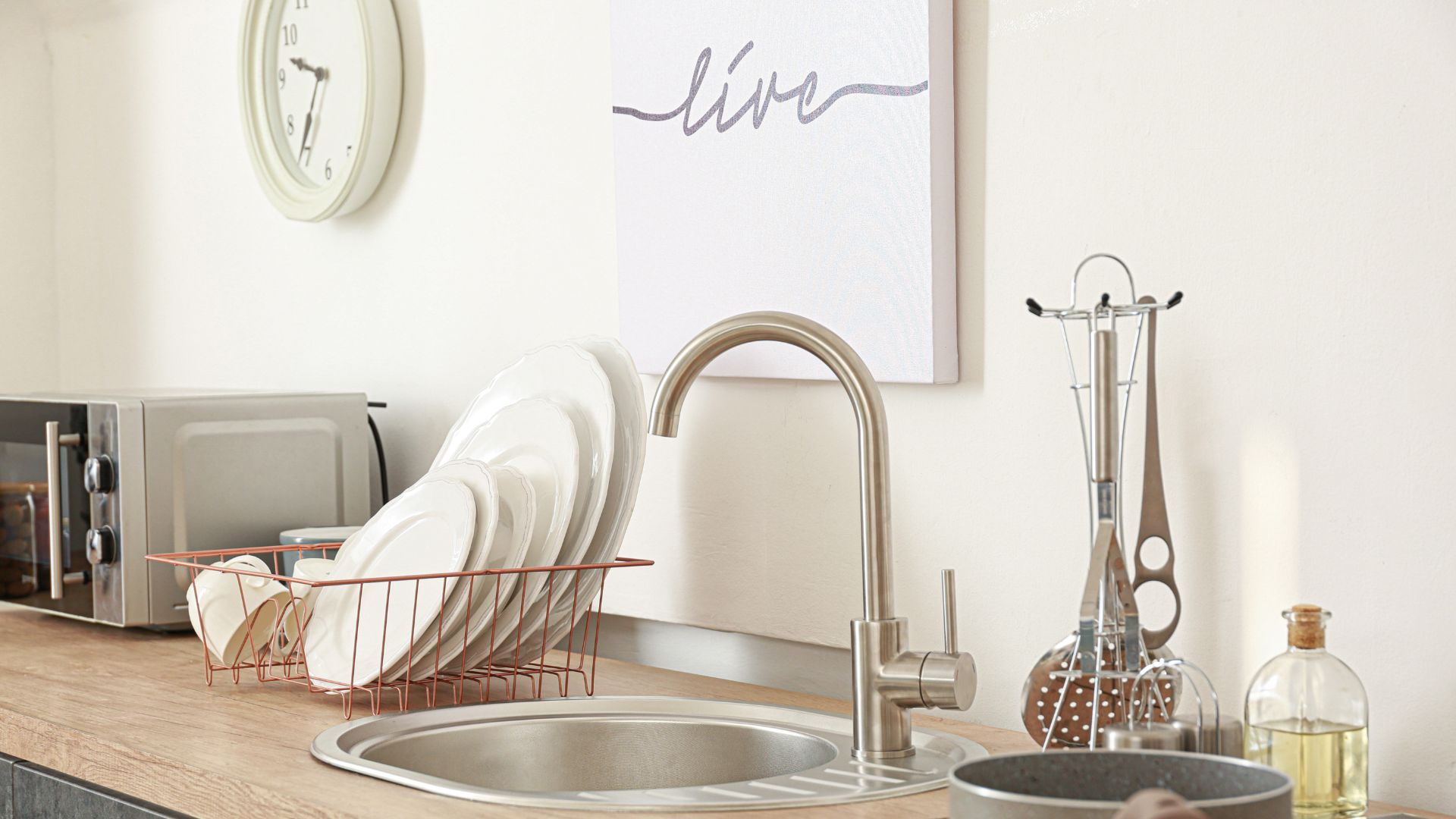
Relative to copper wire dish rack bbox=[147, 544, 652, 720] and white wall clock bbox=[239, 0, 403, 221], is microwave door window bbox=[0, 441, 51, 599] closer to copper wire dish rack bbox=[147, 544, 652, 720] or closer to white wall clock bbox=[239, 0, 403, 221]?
copper wire dish rack bbox=[147, 544, 652, 720]

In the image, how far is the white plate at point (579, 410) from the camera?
1.49 meters

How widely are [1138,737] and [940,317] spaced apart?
1.59 ft

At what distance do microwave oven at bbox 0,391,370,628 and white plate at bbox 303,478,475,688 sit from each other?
0.34m

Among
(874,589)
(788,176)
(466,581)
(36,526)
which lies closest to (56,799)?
(466,581)

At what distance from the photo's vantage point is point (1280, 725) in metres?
0.96

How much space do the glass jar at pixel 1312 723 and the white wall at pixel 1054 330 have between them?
0.11m

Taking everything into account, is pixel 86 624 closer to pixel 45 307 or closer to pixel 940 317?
pixel 45 307

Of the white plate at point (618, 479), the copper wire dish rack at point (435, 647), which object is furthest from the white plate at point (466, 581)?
the white plate at point (618, 479)

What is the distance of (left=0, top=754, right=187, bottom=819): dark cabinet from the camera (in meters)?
1.24

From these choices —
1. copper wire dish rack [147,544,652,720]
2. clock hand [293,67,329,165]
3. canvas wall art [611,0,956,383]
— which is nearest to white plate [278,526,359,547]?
copper wire dish rack [147,544,652,720]

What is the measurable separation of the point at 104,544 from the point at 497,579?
588 mm

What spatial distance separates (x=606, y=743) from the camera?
1382 mm

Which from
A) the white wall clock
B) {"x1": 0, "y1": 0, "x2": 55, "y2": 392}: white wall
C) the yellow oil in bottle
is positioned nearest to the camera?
the yellow oil in bottle

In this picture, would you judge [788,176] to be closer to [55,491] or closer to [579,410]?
[579,410]
